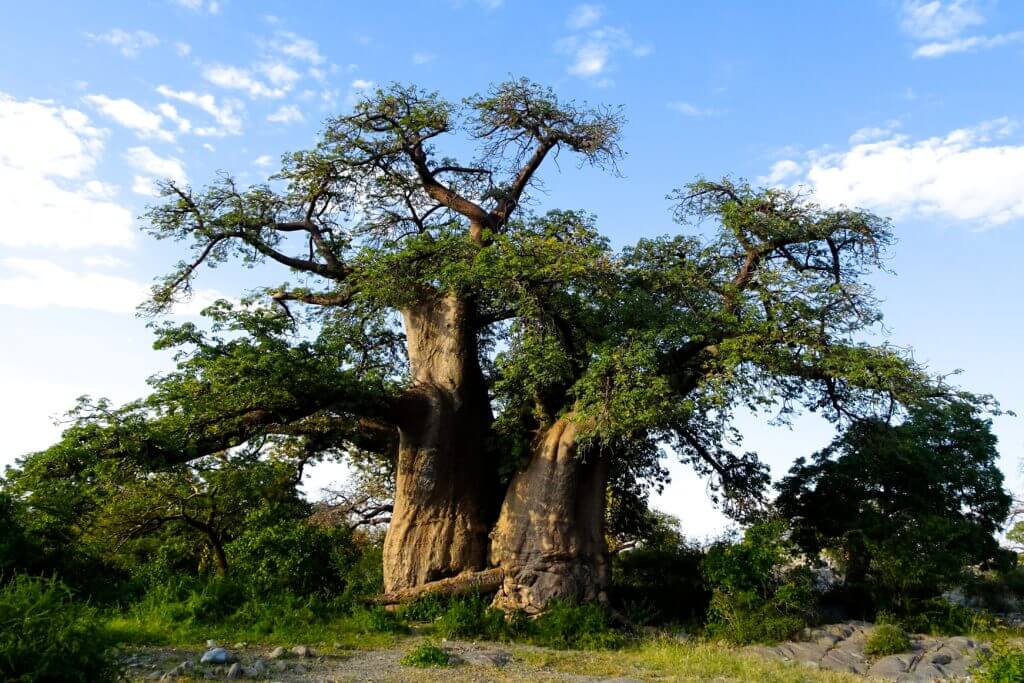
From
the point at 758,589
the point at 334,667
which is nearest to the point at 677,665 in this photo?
the point at 758,589

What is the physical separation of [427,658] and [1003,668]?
563 cm

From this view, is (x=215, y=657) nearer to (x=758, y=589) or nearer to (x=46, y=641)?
(x=46, y=641)

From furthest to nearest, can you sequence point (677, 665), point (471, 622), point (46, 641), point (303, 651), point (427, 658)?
point (471, 622)
point (677, 665)
point (303, 651)
point (427, 658)
point (46, 641)

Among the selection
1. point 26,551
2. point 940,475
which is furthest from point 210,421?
point 940,475

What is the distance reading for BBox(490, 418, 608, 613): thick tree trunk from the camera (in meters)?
13.1

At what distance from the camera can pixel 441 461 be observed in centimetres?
1402

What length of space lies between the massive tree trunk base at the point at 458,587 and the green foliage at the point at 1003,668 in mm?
7360

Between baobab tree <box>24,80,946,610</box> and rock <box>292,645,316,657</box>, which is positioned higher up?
baobab tree <box>24,80,946,610</box>

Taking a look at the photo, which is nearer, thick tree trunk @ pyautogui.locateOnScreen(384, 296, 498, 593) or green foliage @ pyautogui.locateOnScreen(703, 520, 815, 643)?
green foliage @ pyautogui.locateOnScreen(703, 520, 815, 643)

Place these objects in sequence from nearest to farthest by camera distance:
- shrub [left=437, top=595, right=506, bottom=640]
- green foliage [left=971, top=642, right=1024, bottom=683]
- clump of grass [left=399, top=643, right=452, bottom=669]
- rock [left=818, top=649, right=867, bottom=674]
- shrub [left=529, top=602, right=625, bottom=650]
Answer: green foliage [left=971, top=642, right=1024, bottom=683], clump of grass [left=399, top=643, right=452, bottom=669], rock [left=818, top=649, right=867, bottom=674], shrub [left=529, top=602, right=625, bottom=650], shrub [left=437, top=595, right=506, bottom=640]

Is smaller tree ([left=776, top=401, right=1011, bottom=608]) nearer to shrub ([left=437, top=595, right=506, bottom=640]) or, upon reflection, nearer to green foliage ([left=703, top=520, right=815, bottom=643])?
green foliage ([left=703, top=520, right=815, bottom=643])

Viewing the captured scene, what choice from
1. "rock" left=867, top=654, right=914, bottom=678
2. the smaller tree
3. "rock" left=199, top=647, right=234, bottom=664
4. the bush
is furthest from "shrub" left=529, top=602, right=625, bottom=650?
the bush

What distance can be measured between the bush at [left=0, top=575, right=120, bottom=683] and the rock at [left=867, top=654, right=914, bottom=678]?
8.86m

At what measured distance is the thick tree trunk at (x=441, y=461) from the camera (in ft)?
45.0
